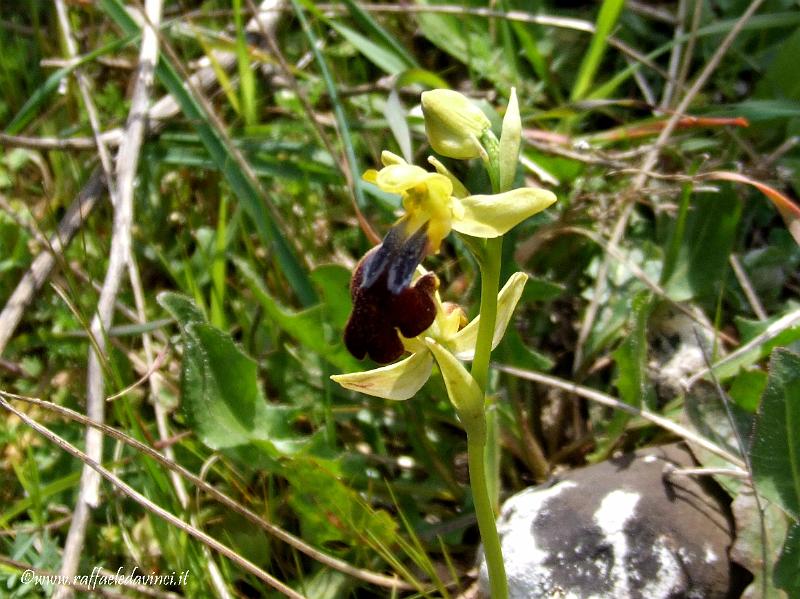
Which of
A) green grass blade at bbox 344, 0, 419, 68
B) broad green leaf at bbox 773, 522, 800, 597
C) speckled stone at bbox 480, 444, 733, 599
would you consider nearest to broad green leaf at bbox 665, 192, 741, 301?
speckled stone at bbox 480, 444, 733, 599

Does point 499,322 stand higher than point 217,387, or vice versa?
point 499,322

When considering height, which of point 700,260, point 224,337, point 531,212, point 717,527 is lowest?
point 717,527

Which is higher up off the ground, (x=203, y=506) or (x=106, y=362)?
(x=106, y=362)

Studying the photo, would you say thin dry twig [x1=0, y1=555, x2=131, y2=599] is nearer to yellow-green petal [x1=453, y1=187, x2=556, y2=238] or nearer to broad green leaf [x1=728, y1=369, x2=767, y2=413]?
yellow-green petal [x1=453, y1=187, x2=556, y2=238]

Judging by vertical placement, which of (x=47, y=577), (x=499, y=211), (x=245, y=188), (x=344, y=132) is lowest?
(x=47, y=577)

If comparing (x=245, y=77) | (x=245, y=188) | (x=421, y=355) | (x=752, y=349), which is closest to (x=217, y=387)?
(x=245, y=188)

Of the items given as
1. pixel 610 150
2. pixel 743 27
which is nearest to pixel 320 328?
pixel 610 150

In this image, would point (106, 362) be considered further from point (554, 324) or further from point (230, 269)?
point (554, 324)

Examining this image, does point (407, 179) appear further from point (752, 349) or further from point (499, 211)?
point (752, 349)
